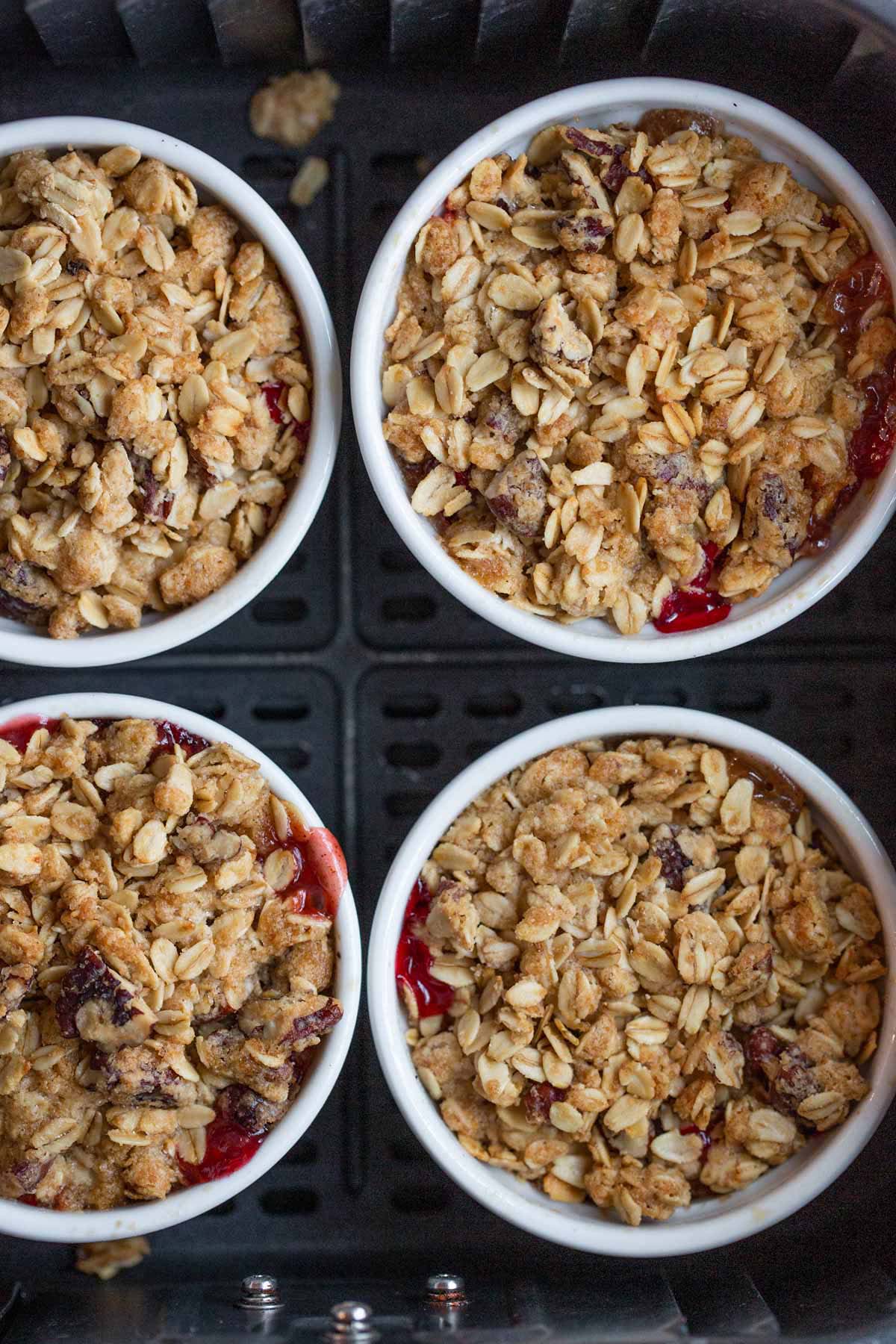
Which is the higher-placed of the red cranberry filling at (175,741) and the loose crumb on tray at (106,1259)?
the red cranberry filling at (175,741)

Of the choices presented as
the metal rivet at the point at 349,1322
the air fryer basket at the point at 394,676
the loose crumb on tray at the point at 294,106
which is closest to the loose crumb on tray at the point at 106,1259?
the air fryer basket at the point at 394,676

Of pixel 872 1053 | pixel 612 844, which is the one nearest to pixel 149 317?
pixel 612 844

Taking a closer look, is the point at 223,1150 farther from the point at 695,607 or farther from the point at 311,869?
the point at 695,607

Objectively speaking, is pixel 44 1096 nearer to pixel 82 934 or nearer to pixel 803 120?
pixel 82 934

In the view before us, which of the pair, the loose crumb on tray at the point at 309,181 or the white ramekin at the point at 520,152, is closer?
the white ramekin at the point at 520,152

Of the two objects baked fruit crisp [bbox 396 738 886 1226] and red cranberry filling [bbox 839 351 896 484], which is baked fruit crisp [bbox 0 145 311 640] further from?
red cranberry filling [bbox 839 351 896 484]

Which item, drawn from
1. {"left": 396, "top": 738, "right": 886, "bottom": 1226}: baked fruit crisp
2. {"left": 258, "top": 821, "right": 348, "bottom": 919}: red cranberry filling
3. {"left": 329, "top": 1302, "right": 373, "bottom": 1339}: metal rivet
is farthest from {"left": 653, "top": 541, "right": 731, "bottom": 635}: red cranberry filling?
{"left": 329, "top": 1302, "right": 373, "bottom": 1339}: metal rivet

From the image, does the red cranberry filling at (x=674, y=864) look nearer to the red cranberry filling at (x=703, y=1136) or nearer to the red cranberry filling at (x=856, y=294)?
the red cranberry filling at (x=703, y=1136)
